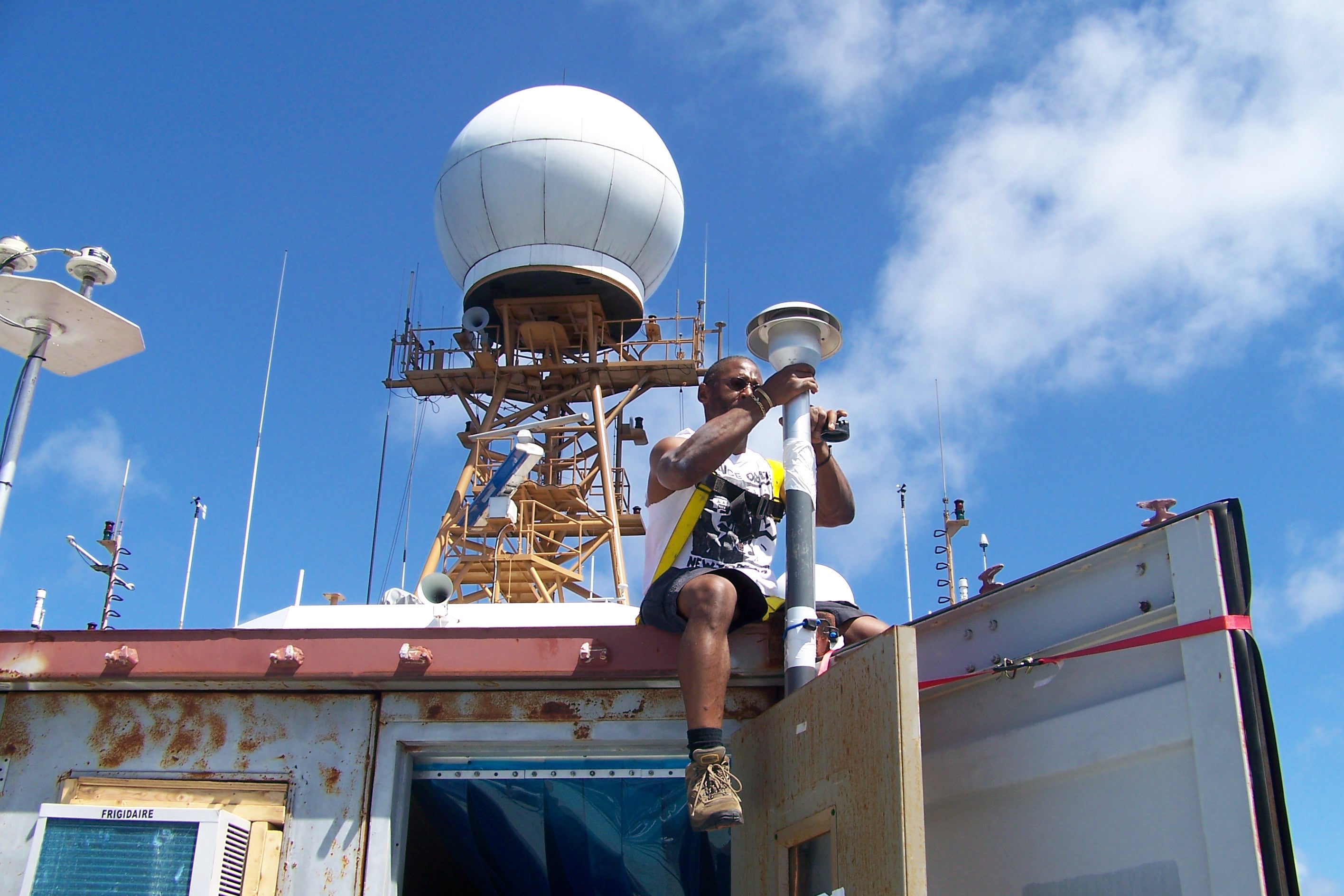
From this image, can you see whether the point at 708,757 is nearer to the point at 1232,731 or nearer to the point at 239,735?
the point at 1232,731

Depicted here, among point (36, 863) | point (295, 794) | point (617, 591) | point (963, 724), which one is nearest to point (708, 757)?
point (963, 724)

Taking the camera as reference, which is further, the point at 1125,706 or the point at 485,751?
the point at 485,751

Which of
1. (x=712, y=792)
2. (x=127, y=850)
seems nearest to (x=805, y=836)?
(x=712, y=792)

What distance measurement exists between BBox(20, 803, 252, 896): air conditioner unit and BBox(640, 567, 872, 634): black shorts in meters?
1.63

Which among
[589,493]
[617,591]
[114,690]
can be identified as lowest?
[114,690]

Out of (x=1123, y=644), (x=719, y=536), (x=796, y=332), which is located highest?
(x=796, y=332)

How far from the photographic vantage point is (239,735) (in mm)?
4602

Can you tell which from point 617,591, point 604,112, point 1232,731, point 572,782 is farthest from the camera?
point 604,112

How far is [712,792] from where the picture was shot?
3604mm

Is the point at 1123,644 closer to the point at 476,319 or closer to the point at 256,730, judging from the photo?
the point at 256,730

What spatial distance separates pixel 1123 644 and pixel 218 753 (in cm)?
321

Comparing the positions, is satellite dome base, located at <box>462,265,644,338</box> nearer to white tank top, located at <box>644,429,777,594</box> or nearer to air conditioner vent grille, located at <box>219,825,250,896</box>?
white tank top, located at <box>644,429,777,594</box>

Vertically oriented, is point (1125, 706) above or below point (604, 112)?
below

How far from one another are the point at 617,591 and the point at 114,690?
1144 centimetres
